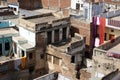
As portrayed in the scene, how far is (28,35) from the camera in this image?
4156 centimetres

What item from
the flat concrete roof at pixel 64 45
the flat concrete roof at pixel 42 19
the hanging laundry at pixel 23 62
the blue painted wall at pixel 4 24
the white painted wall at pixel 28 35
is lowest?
the hanging laundry at pixel 23 62

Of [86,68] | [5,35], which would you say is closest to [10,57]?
[5,35]

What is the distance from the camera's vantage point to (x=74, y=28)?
48000 mm

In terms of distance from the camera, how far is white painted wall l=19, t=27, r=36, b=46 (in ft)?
133

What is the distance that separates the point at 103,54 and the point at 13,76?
12.1 meters

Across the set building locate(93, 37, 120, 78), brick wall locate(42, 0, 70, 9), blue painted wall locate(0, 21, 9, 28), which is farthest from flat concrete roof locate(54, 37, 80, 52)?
brick wall locate(42, 0, 70, 9)

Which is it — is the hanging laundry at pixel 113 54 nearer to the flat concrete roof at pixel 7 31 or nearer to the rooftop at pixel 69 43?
the rooftop at pixel 69 43

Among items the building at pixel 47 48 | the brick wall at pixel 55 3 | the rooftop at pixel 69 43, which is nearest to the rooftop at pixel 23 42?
the building at pixel 47 48

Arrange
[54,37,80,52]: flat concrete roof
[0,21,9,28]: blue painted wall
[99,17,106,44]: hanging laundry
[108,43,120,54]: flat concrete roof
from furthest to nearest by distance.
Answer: [0,21,9,28]: blue painted wall < [99,17,106,44]: hanging laundry < [54,37,80,52]: flat concrete roof < [108,43,120,54]: flat concrete roof

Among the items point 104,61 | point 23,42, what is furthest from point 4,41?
point 104,61

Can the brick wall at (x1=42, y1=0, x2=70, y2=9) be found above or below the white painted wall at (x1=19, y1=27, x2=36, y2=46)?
above

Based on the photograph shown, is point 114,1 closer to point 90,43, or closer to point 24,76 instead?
point 90,43

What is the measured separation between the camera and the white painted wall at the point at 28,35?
1599 inches

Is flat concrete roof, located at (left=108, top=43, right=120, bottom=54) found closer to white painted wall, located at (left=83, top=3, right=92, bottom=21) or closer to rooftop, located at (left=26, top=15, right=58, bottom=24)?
white painted wall, located at (left=83, top=3, right=92, bottom=21)
